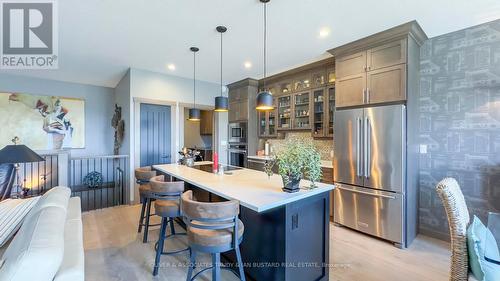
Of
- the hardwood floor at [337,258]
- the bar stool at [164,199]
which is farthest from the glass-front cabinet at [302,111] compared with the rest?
the bar stool at [164,199]

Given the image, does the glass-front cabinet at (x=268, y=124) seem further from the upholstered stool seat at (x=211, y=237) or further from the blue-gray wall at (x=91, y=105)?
the blue-gray wall at (x=91, y=105)

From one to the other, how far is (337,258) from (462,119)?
2.38 m

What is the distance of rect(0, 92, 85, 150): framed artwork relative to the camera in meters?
4.96

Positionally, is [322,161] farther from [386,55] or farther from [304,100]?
[386,55]

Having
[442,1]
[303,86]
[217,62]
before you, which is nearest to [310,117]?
[303,86]

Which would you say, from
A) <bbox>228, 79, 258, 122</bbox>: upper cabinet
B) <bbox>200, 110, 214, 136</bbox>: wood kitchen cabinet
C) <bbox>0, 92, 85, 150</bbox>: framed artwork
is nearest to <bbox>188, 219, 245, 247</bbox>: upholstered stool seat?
<bbox>228, 79, 258, 122</bbox>: upper cabinet

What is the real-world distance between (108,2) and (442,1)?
346 centimetres

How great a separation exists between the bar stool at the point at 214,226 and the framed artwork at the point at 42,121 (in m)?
5.55

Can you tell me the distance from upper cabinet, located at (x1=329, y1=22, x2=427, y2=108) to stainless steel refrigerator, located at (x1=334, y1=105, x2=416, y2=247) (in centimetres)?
22

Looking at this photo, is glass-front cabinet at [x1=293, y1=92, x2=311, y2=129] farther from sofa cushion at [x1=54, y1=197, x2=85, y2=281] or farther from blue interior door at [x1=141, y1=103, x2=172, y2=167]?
sofa cushion at [x1=54, y1=197, x2=85, y2=281]

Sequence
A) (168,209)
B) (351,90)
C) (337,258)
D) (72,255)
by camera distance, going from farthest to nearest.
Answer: (351,90) → (337,258) → (168,209) → (72,255)

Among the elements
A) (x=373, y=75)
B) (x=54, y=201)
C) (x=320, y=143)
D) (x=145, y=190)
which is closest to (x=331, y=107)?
(x=320, y=143)

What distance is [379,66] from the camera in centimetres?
309

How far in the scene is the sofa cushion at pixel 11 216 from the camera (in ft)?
5.66
